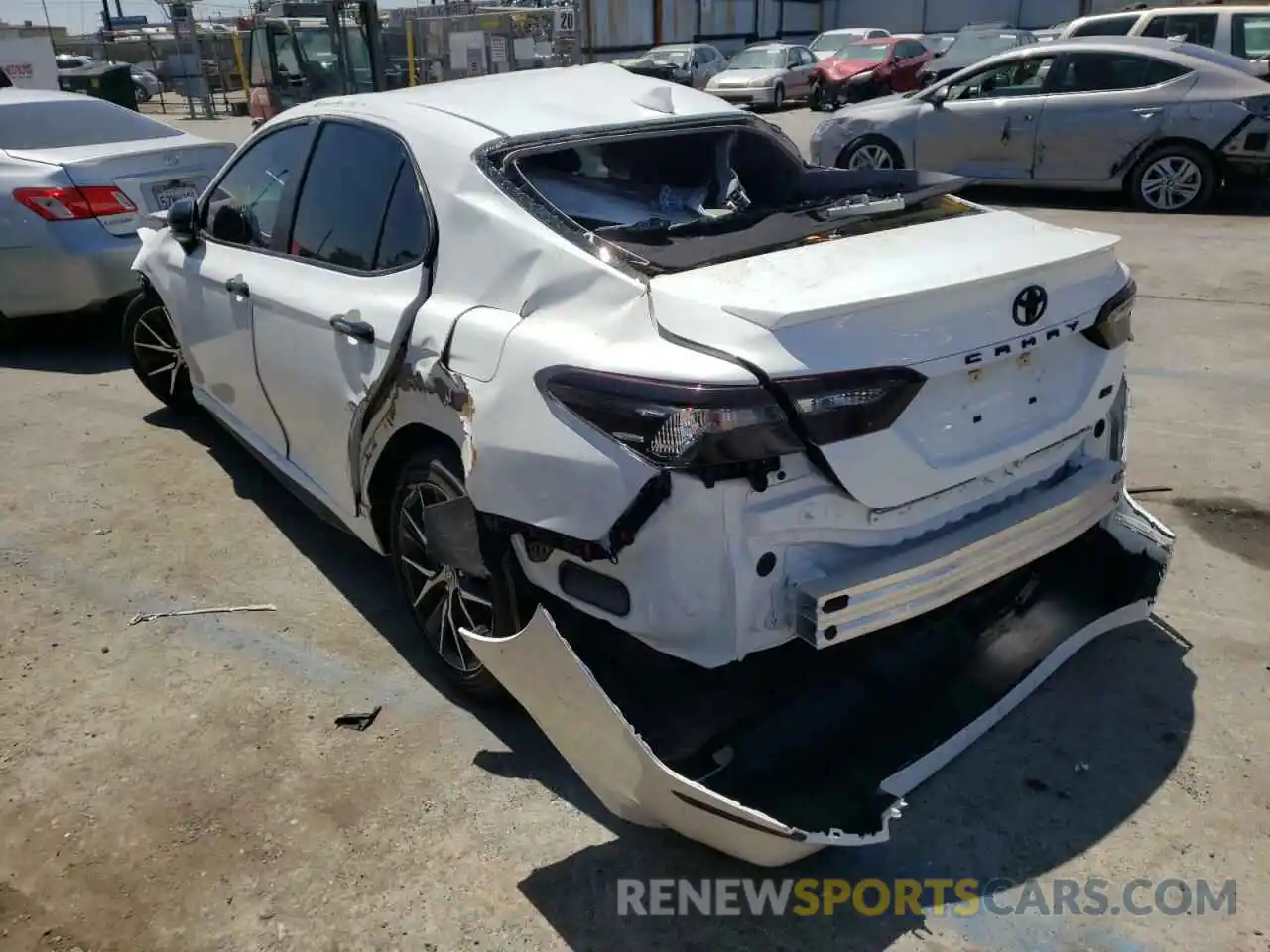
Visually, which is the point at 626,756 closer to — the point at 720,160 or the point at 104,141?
the point at 720,160

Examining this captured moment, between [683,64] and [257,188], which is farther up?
[683,64]

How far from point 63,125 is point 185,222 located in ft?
12.5

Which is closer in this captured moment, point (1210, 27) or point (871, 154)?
point (1210, 27)

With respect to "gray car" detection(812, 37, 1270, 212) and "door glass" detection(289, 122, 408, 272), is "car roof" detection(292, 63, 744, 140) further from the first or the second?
"gray car" detection(812, 37, 1270, 212)

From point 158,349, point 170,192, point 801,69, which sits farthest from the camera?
point 801,69

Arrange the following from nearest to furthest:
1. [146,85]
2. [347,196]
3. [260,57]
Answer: [347,196]
[260,57]
[146,85]

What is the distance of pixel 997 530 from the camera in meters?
2.56

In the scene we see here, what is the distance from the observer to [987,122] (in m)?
10.7

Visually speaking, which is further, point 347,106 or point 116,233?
point 116,233

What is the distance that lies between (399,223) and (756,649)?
5.79ft

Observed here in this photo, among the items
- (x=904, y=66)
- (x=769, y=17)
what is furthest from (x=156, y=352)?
(x=769, y=17)

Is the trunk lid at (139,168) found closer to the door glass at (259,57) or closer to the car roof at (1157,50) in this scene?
the car roof at (1157,50)

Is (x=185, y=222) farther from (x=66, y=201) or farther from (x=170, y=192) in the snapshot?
(x=170, y=192)

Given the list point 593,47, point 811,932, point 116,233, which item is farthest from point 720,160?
point 593,47
